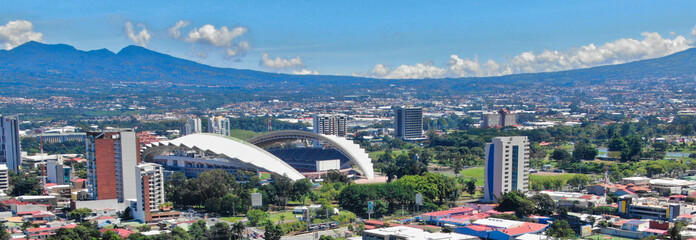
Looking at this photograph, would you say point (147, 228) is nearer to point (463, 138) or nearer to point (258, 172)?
point (258, 172)

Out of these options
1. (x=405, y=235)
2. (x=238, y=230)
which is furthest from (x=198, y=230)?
(x=405, y=235)

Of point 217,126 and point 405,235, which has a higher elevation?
point 217,126

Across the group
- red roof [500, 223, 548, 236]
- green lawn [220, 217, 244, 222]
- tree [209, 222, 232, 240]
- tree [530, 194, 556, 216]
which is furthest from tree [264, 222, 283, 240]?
tree [530, 194, 556, 216]

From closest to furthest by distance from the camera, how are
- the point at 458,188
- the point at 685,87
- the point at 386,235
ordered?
the point at 386,235
the point at 458,188
the point at 685,87

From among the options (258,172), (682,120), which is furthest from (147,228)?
(682,120)

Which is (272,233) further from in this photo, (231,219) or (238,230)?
(231,219)

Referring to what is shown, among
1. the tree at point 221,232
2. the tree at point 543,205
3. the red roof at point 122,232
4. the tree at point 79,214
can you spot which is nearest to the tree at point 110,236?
the red roof at point 122,232
